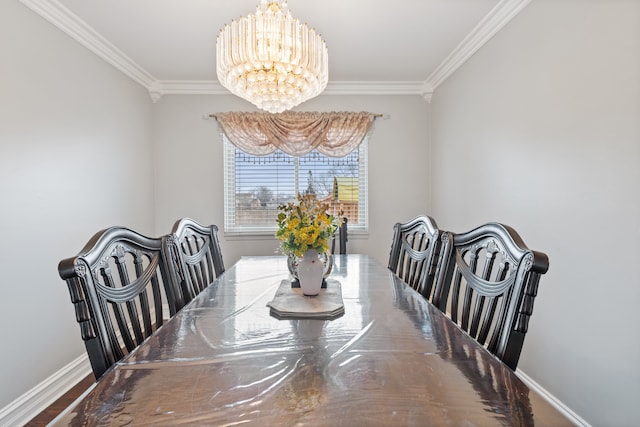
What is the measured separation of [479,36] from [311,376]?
2859mm

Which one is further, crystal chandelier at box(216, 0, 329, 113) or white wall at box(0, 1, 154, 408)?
→ white wall at box(0, 1, 154, 408)

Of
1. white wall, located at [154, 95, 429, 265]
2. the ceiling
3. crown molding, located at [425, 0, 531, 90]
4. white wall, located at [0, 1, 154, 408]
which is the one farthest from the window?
white wall, located at [0, 1, 154, 408]

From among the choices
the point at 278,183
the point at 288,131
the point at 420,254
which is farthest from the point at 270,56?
the point at 278,183

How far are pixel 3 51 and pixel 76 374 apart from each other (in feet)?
7.08

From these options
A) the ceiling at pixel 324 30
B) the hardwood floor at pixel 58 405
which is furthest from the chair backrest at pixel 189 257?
the ceiling at pixel 324 30

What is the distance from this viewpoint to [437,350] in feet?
3.10

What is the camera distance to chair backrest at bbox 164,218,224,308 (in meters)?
1.49

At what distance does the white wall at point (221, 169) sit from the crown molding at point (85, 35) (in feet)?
1.78

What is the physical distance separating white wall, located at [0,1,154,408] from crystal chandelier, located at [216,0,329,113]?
48.4 inches

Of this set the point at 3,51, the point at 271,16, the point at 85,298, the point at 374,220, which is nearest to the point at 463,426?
the point at 85,298

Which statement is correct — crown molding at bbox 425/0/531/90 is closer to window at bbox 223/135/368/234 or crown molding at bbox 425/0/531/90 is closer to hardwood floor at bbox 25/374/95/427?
window at bbox 223/135/368/234

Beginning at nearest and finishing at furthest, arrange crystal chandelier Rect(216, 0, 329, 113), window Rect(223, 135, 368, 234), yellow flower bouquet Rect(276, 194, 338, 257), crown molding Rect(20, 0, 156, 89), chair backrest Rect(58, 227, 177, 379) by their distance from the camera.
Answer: chair backrest Rect(58, 227, 177, 379) < yellow flower bouquet Rect(276, 194, 338, 257) < crystal chandelier Rect(216, 0, 329, 113) < crown molding Rect(20, 0, 156, 89) < window Rect(223, 135, 368, 234)

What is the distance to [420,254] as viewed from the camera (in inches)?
71.0

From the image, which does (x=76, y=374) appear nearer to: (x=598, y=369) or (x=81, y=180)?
(x=81, y=180)
